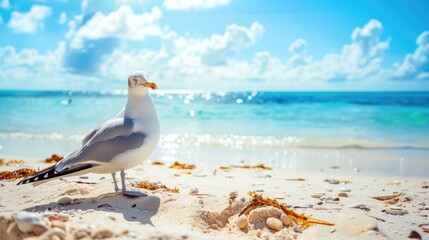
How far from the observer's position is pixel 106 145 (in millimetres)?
3768

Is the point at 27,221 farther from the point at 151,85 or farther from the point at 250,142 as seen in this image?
the point at 250,142

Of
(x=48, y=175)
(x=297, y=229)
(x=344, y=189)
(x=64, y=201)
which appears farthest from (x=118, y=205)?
(x=344, y=189)

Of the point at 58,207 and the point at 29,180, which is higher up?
the point at 29,180

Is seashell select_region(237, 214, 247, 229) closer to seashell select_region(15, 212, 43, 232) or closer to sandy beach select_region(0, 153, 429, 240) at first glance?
sandy beach select_region(0, 153, 429, 240)

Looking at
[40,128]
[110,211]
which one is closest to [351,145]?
[110,211]

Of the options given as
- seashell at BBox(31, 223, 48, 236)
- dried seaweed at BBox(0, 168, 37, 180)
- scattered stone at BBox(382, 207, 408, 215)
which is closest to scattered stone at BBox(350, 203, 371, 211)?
scattered stone at BBox(382, 207, 408, 215)

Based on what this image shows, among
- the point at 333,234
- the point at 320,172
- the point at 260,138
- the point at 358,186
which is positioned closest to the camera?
the point at 333,234

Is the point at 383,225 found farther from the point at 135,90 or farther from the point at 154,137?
the point at 135,90

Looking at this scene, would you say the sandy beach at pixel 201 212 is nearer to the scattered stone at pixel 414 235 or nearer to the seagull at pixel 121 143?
the scattered stone at pixel 414 235

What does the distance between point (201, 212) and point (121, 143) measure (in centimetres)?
89

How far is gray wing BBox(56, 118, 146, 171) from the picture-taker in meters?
3.74

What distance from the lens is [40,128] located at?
16.1 meters

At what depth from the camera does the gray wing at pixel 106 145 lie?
12.3ft

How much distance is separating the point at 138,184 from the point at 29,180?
1154mm
